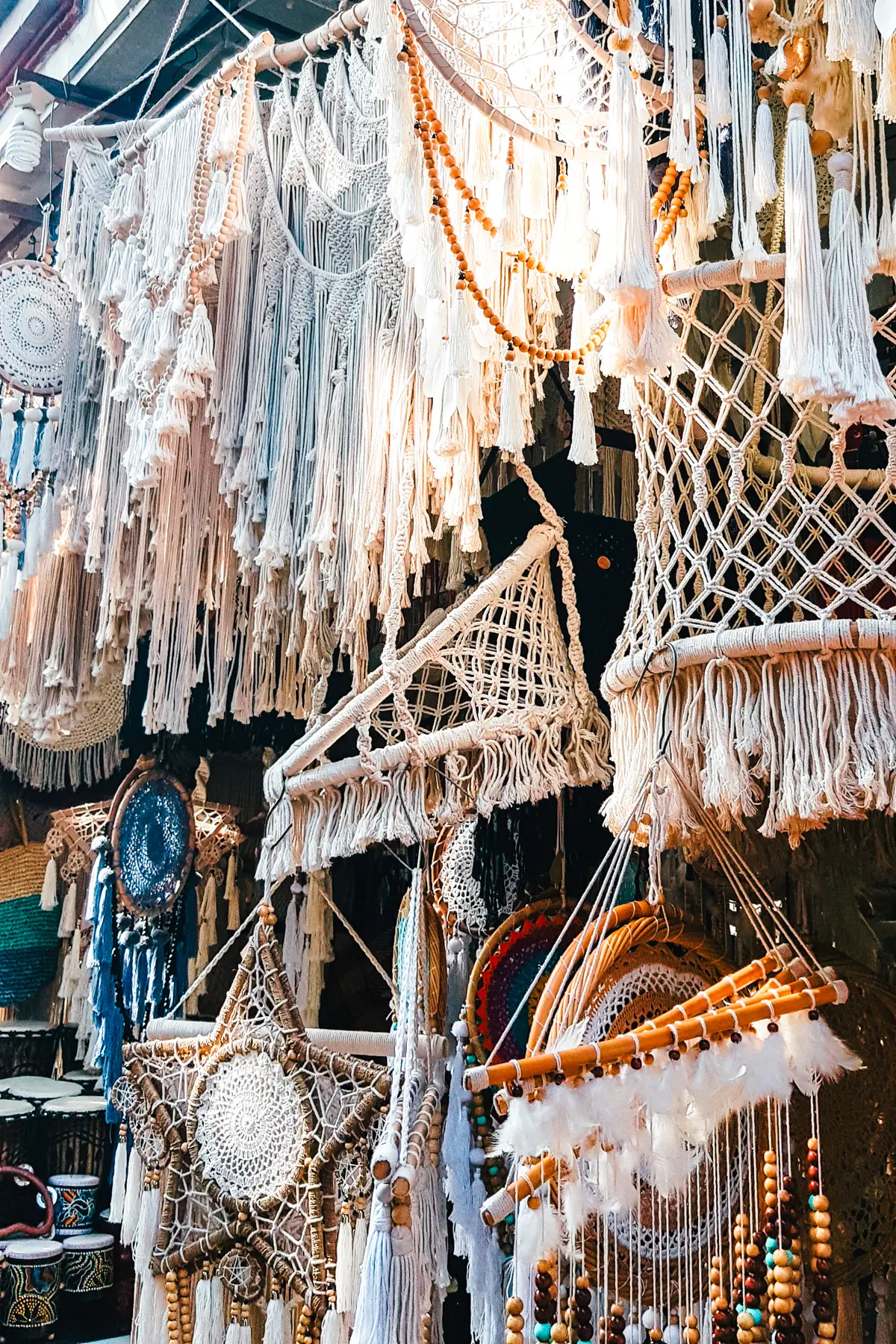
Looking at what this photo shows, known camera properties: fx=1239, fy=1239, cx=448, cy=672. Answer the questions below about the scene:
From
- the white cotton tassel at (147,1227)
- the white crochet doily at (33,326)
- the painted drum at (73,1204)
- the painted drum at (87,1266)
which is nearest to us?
the white cotton tassel at (147,1227)

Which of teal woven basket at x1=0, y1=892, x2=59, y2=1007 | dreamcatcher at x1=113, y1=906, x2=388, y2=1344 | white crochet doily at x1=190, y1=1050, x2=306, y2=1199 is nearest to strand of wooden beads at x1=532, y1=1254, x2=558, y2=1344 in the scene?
dreamcatcher at x1=113, y1=906, x2=388, y2=1344

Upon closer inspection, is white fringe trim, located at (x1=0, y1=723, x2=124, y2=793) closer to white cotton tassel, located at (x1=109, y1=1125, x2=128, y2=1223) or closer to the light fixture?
white cotton tassel, located at (x1=109, y1=1125, x2=128, y2=1223)

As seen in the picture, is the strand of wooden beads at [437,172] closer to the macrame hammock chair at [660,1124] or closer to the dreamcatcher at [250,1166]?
the macrame hammock chair at [660,1124]

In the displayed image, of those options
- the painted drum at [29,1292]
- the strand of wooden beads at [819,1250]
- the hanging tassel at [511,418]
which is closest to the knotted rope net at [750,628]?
the hanging tassel at [511,418]

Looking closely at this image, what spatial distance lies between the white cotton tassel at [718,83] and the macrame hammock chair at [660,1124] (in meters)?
0.64

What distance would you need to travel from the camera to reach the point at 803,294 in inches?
41.3

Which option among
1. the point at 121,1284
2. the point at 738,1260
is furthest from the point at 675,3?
the point at 121,1284

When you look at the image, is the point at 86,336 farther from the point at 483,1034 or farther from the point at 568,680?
the point at 483,1034

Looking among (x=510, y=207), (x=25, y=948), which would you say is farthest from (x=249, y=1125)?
(x=25, y=948)

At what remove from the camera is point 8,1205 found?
3324 mm

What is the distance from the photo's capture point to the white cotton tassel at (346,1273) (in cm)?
167

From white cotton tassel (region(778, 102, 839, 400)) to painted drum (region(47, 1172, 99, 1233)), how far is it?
9.64 feet

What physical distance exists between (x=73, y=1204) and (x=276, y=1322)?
5.52ft

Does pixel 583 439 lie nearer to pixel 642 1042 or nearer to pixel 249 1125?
pixel 642 1042
